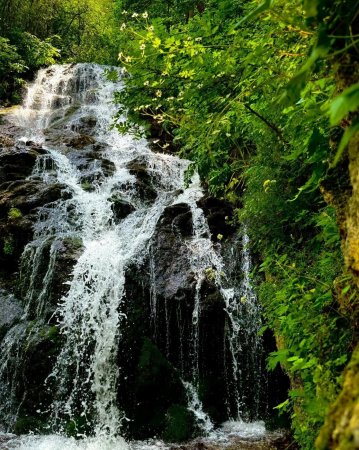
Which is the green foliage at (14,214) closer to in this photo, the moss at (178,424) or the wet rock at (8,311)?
the wet rock at (8,311)

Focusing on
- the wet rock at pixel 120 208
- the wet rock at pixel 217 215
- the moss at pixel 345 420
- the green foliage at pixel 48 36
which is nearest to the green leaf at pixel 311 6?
the moss at pixel 345 420

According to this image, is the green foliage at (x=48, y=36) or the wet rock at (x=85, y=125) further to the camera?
the green foliage at (x=48, y=36)

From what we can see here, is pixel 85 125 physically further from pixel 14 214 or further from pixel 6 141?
pixel 14 214

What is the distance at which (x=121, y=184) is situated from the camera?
465 inches

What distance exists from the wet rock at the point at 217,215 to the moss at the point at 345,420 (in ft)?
26.5

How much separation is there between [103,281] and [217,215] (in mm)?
3412

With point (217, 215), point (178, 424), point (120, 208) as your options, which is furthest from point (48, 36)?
point (178, 424)

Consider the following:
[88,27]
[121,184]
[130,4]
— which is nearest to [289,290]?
[121,184]

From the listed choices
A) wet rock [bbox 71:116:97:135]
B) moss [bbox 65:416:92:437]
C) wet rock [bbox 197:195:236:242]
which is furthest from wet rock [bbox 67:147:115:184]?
moss [bbox 65:416:92:437]

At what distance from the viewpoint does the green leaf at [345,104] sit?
3.15 ft

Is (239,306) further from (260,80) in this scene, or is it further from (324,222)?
(260,80)

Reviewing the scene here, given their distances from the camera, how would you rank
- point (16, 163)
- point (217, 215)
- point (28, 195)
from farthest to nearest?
point (16, 163)
point (28, 195)
point (217, 215)

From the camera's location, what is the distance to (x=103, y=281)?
8203 millimetres

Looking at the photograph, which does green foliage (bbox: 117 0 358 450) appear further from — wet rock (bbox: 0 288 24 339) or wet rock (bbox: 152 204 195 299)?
wet rock (bbox: 0 288 24 339)
